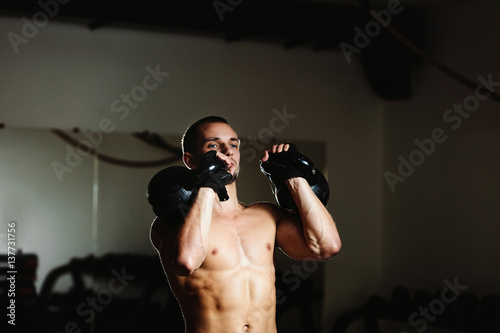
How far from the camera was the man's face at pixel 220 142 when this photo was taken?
2.48 metres

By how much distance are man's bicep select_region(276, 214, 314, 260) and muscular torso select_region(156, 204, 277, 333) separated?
4cm

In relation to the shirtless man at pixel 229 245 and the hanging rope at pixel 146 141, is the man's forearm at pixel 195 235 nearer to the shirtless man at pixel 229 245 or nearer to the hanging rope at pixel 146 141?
the shirtless man at pixel 229 245

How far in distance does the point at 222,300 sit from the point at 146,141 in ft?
9.41

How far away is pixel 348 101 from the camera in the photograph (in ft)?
19.6

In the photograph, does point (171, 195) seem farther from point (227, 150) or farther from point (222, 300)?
point (222, 300)

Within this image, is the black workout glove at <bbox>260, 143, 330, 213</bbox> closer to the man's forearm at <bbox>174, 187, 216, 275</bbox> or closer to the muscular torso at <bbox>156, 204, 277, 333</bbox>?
the muscular torso at <bbox>156, 204, 277, 333</bbox>

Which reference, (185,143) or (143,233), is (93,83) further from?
(185,143)

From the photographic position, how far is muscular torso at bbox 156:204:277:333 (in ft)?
7.80

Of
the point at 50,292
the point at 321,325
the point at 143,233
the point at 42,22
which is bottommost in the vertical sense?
the point at 321,325

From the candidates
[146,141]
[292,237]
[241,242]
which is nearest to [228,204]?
[241,242]

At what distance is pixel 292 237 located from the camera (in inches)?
100

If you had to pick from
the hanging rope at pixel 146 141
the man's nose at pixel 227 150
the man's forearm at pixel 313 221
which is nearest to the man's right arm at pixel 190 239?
the man's nose at pixel 227 150

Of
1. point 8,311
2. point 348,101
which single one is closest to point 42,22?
point 8,311

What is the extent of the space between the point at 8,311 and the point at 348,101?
10.8 ft
